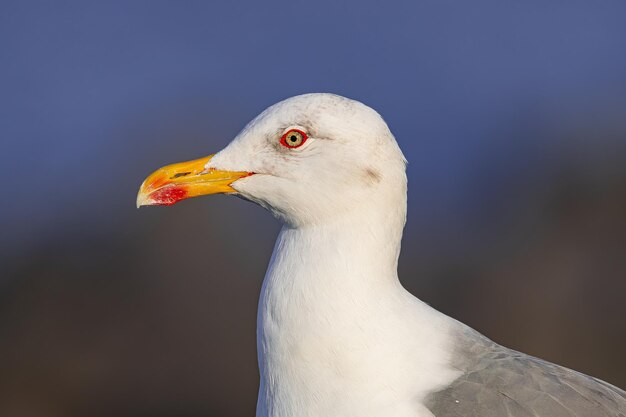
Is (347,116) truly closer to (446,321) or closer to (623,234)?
(446,321)

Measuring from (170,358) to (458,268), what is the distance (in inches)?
125

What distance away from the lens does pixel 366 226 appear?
3.56m

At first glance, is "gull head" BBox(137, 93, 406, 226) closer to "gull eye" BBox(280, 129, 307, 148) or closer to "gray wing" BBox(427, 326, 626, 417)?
"gull eye" BBox(280, 129, 307, 148)

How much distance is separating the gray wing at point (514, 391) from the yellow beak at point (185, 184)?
1007 millimetres

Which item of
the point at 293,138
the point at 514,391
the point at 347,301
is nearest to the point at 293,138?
the point at 293,138

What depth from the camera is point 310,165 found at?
358 centimetres

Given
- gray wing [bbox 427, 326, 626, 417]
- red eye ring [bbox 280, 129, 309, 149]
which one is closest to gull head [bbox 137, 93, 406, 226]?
red eye ring [bbox 280, 129, 309, 149]

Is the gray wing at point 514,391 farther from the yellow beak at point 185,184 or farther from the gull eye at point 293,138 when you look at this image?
the yellow beak at point 185,184

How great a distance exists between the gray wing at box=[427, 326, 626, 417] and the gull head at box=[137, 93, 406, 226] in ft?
1.98

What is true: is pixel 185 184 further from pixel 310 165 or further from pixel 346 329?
pixel 346 329

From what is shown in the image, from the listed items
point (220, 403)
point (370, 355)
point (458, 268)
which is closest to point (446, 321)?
point (370, 355)

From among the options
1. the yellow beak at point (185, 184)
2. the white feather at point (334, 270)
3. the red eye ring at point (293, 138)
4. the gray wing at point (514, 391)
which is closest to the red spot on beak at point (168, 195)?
the yellow beak at point (185, 184)

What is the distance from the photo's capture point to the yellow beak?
364 cm

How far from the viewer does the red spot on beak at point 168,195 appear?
3660 mm
